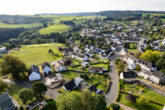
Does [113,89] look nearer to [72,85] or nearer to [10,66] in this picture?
[72,85]

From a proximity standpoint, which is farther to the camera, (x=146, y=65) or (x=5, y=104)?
(x=146, y=65)

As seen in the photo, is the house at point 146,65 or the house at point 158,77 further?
the house at point 146,65

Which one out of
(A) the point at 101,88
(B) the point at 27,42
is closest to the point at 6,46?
(B) the point at 27,42

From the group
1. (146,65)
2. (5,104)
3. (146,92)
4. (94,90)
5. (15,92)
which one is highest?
(146,65)

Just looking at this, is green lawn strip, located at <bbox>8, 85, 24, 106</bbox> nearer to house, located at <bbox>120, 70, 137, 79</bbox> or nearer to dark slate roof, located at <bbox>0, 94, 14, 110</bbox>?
dark slate roof, located at <bbox>0, 94, 14, 110</bbox>

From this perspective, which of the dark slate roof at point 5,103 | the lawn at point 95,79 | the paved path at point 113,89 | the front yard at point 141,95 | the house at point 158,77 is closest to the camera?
the dark slate roof at point 5,103

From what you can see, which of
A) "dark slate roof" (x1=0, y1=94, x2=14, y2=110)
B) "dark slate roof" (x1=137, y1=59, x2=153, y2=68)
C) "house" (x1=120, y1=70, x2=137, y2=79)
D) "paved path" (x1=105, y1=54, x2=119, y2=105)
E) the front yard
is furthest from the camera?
"dark slate roof" (x1=137, y1=59, x2=153, y2=68)

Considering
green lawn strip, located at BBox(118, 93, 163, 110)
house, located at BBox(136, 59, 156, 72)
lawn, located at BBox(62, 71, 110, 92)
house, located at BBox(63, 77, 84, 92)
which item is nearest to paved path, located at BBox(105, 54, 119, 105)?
lawn, located at BBox(62, 71, 110, 92)

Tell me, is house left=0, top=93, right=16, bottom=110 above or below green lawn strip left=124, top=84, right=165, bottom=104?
above

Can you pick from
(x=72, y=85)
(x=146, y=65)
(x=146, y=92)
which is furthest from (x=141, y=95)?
(x=72, y=85)

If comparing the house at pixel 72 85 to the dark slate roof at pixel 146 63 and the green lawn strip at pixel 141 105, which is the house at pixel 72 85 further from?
the dark slate roof at pixel 146 63

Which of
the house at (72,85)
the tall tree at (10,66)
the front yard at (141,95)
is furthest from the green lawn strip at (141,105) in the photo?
the tall tree at (10,66)
